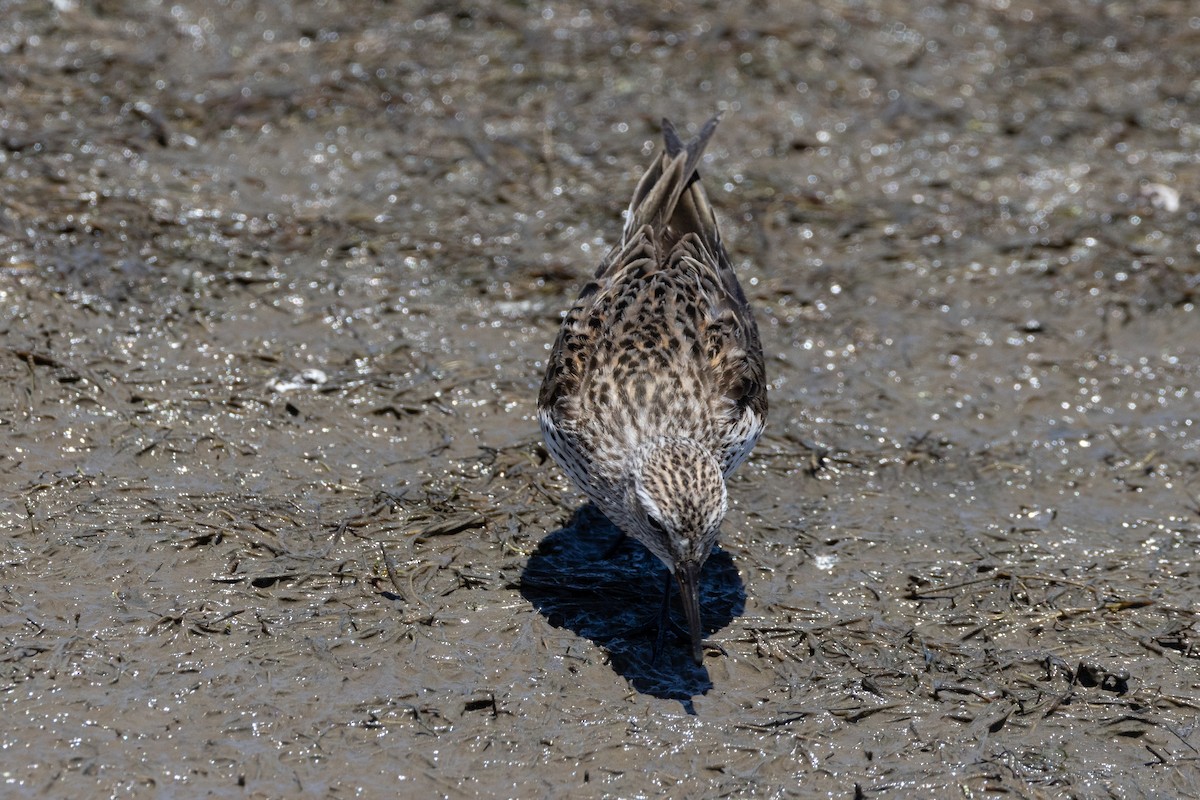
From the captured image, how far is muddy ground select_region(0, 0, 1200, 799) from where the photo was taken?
5539 millimetres

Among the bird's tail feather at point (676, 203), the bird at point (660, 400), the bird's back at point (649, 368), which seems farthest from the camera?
the bird's tail feather at point (676, 203)

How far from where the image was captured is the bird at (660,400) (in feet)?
18.1

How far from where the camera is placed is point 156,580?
610 cm

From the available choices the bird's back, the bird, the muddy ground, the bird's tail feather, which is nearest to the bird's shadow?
the muddy ground

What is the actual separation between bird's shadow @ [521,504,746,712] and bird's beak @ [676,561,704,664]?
0.34 m

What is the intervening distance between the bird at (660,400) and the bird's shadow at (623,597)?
14 cm

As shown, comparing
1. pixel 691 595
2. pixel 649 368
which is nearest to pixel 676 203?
pixel 649 368

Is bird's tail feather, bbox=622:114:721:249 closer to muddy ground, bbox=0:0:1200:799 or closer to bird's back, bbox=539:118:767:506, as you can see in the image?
bird's back, bbox=539:118:767:506

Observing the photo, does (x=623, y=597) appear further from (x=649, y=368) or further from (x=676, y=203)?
(x=676, y=203)

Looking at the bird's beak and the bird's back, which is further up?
the bird's back

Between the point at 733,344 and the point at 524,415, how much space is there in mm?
1860

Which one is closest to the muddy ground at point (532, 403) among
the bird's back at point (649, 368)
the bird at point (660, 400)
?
the bird at point (660, 400)

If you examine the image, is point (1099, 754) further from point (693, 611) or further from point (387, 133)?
point (387, 133)

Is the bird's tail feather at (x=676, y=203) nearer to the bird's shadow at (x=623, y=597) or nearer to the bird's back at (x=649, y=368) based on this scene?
the bird's back at (x=649, y=368)
